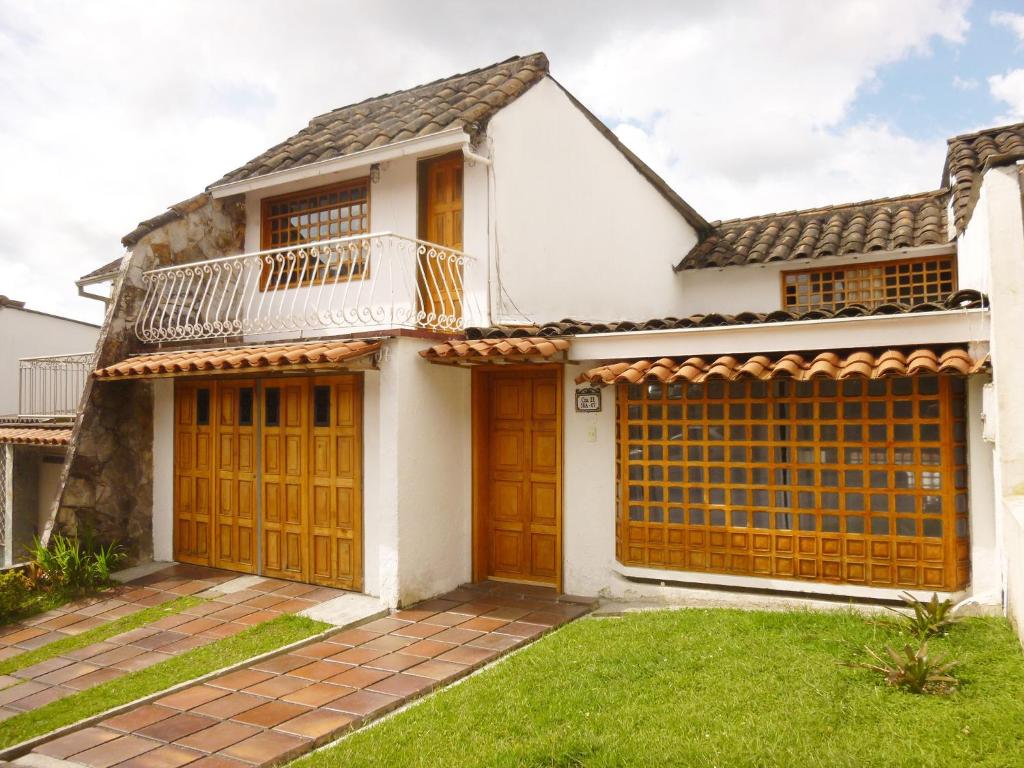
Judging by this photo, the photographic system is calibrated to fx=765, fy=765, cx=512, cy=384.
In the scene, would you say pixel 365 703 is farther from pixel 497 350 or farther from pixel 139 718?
pixel 497 350

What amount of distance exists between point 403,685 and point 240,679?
1458mm

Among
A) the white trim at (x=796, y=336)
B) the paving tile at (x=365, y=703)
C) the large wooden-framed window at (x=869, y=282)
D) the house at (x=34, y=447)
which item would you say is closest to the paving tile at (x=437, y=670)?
Result: the paving tile at (x=365, y=703)

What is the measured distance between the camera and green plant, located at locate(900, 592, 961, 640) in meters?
6.23

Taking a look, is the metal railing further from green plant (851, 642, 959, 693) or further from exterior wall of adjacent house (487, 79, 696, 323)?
green plant (851, 642, 959, 693)

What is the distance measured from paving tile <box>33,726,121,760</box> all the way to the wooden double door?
3.54 m

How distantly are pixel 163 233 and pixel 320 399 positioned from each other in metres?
3.78

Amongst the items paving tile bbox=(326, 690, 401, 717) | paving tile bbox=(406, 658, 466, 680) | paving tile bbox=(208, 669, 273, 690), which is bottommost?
paving tile bbox=(208, 669, 273, 690)

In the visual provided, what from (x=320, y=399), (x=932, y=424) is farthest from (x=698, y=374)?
(x=320, y=399)

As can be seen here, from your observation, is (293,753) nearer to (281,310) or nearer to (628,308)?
(281,310)

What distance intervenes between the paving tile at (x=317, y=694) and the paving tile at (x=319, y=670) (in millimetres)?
189

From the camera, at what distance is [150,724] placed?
18.3 feet

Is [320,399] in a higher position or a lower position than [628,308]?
lower

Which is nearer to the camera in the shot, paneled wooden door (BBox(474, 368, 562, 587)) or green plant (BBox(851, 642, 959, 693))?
green plant (BBox(851, 642, 959, 693))

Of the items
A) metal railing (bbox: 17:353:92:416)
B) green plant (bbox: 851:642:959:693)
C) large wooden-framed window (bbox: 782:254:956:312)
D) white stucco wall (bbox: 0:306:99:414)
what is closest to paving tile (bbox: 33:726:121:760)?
green plant (bbox: 851:642:959:693)
